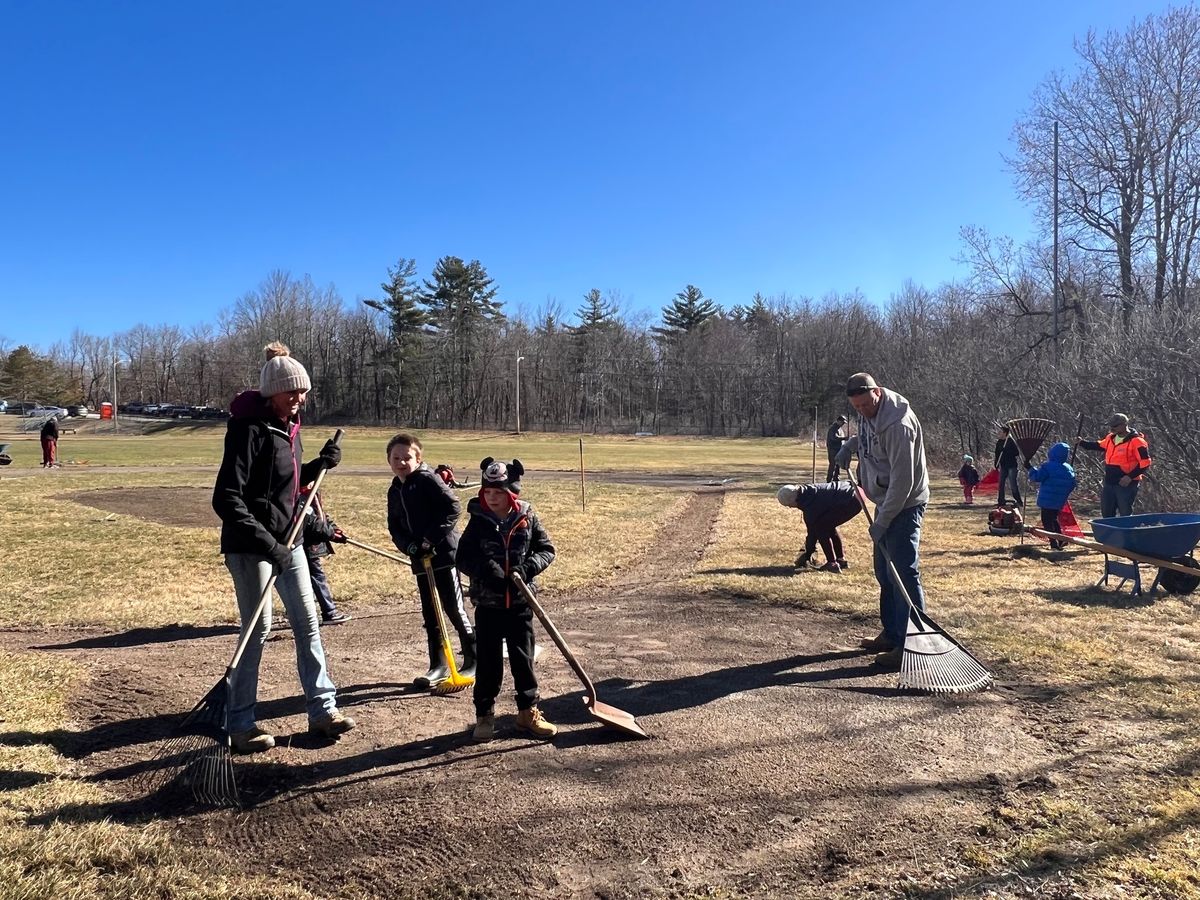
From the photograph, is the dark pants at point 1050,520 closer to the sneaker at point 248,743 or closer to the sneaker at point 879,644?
the sneaker at point 879,644

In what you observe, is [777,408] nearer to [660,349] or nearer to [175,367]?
[660,349]

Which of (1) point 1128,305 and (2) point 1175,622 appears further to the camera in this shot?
(1) point 1128,305

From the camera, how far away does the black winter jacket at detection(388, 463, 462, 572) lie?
17.3 feet

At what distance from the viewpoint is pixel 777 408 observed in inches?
2975

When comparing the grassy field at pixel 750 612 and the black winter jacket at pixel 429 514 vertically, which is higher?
the black winter jacket at pixel 429 514

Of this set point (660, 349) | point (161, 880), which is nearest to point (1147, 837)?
point (161, 880)

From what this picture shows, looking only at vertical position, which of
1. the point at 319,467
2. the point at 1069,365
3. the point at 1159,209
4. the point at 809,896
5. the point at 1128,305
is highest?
the point at 1159,209

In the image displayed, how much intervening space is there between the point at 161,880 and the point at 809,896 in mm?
2451

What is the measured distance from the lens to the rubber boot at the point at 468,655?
5.33 m

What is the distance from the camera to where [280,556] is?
4.01 m

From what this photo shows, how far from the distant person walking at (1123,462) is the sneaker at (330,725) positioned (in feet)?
35.4

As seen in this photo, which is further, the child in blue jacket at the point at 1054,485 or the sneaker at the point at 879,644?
the child in blue jacket at the point at 1054,485

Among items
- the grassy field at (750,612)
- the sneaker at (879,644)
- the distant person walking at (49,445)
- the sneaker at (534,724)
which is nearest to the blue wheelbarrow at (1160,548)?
the grassy field at (750,612)

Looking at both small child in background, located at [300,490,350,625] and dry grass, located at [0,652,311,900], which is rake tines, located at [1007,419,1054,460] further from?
dry grass, located at [0,652,311,900]
